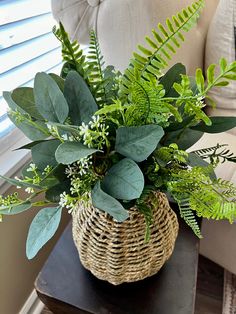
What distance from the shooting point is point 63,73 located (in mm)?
562

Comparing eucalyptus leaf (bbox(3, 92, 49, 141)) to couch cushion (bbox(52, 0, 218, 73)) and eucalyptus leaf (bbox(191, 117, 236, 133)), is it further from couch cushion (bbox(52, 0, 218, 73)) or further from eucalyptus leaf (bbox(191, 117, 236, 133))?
couch cushion (bbox(52, 0, 218, 73))

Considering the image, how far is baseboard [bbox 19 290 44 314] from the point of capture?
1.06 m

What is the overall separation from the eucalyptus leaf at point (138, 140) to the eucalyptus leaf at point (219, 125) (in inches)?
5.5

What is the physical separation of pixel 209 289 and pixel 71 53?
1.07m

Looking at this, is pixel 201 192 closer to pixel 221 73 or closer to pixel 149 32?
pixel 221 73

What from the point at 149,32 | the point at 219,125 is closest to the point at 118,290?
the point at 219,125

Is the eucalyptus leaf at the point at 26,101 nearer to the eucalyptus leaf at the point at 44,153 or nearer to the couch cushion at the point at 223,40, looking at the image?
the eucalyptus leaf at the point at 44,153

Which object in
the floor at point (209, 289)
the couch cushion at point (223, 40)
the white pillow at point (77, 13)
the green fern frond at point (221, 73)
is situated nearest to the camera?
the green fern frond at point (221, 73)

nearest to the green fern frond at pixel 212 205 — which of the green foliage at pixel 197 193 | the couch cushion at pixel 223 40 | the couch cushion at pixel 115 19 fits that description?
the green foliage at pixel 197 193

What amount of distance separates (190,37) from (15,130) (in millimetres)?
619

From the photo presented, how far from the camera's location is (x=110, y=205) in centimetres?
46

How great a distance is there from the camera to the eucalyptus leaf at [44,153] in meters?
0.52

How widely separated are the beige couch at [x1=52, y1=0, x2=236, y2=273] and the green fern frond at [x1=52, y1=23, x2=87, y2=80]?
1.43 feet

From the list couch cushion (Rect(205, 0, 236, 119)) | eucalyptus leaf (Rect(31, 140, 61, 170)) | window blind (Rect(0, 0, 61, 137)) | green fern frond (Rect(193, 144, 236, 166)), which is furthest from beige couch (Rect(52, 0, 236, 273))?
eucalyptus leaf (Rect(31, 140, 61, 170))
